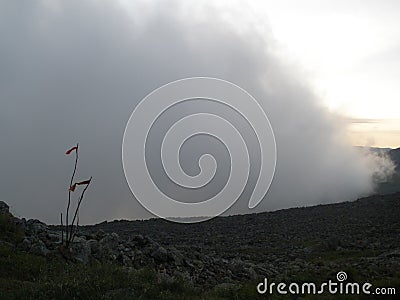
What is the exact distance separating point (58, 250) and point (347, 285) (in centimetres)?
985

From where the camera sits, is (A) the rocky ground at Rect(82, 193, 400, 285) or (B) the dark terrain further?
(A) the rocky ground at Rect(82, 193, 400, 285)

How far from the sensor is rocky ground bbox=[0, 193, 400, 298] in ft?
55.3

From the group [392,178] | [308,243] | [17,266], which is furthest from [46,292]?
[392,178]

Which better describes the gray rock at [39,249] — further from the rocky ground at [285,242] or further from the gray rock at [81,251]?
the rocky ground at [285,242]

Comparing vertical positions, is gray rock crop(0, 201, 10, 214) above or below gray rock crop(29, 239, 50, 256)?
above

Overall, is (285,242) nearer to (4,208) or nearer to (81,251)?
(81,251)

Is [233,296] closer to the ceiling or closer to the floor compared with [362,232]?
closer to the floor

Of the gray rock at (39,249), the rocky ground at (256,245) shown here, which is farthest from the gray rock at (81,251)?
the gray rock at (39,249)

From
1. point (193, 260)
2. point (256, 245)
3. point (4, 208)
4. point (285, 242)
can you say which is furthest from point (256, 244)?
point (4, 208)

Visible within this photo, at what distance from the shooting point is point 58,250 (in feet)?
54.3

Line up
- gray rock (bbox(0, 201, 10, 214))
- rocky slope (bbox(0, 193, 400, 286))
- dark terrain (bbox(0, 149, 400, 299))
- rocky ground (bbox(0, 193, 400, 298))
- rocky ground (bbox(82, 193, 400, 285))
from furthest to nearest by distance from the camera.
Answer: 1. gray rock (bbox(0, 201, 10, 214))
2. rocky ground (bbox(82, 193, 400, 285))
3. rocky slope (bbox(0, 193, 400, 286))
4. rocky ground (bbox(0, 193, 400, 298))
5. dark terrain (bbox(0, 149, 400, 299))

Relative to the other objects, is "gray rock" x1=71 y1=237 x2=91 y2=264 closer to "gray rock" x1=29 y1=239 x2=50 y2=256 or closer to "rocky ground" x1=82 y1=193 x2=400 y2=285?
"gray rock" x1=29 y1=239 x2=50 y2=256

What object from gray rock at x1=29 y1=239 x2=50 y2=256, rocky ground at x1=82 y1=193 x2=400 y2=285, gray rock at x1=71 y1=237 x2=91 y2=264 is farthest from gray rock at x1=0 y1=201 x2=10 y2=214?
rocky ground at x1=82 y1=193 x2=400 y2=285

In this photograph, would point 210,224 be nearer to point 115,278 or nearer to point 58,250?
point 58,250
